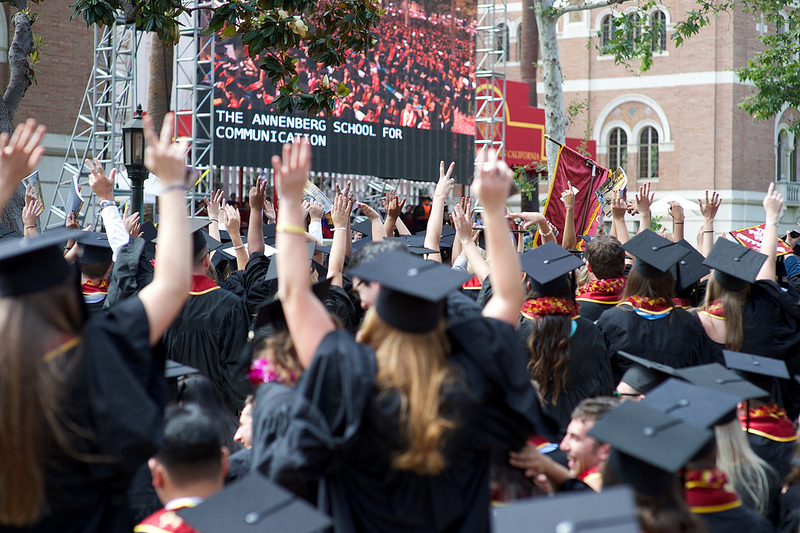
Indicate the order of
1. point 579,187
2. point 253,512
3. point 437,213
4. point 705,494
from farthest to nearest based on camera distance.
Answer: point 579,187, point 437,213, point 705,494, point 253,512

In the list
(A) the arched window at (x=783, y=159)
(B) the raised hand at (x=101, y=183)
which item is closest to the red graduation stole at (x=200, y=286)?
(B) the raised hand at (x=101, y=183)

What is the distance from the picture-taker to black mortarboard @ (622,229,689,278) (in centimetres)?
487

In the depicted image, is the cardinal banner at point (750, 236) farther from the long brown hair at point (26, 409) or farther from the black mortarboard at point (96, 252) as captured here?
the long brown hair at point (26, 409)

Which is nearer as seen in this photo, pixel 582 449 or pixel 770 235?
pixel 582 449

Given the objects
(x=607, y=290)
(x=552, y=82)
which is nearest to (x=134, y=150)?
(x=607, y=290)

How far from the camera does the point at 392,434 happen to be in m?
2.35

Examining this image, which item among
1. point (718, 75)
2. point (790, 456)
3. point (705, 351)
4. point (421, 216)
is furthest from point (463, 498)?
point (718, 75)

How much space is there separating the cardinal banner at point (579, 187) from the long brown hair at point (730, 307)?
4.55m

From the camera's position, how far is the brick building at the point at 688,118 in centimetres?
3062

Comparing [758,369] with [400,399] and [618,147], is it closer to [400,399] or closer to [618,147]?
[400,399]

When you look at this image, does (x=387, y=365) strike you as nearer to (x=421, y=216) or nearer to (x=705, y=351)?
(x=705, y=351)

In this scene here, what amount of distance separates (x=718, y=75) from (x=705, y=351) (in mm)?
28483

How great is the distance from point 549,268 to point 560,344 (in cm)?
44

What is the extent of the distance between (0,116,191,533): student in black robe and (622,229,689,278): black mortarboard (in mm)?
3316
